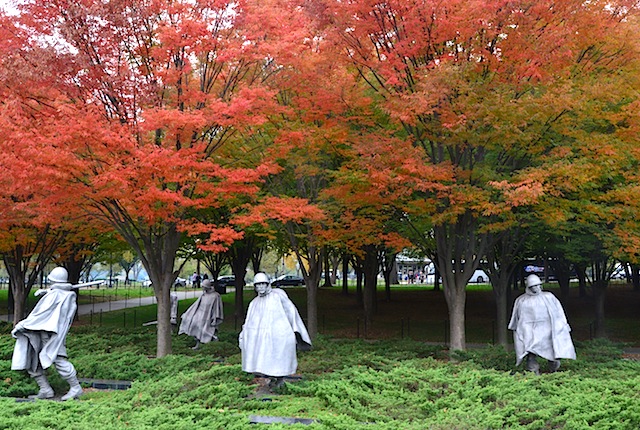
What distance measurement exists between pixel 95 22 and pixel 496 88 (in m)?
7.73

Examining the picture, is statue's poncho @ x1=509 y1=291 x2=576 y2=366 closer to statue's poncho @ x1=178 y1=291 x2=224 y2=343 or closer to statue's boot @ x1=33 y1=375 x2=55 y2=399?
statue's poncho @ x1=178 y1=291 x2=224 y2=343

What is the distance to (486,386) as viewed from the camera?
8.25 meters

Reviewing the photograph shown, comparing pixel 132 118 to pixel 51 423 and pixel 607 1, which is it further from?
pixel 607 1

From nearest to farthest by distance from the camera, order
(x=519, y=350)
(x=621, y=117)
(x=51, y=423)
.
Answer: (x=51, y=423)
(x=519, y=350)
(x=621, y=117)

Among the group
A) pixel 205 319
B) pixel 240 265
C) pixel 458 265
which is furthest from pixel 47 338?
pixel 240 265

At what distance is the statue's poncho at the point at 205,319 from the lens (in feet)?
50.0

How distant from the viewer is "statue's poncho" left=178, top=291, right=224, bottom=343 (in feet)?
50.0

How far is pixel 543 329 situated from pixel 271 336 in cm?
486

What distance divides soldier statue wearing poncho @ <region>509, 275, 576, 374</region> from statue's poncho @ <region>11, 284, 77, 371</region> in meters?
7.63

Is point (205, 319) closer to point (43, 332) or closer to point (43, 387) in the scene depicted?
point (43, 387)

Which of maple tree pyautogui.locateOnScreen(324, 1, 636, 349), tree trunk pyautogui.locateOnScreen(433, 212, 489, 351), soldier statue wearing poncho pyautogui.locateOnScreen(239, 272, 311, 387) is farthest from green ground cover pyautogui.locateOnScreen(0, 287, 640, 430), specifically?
maple tree pyautogui.locateOnScreen(324, 1, 636, 349)

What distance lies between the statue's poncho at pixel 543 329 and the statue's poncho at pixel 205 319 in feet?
25.2

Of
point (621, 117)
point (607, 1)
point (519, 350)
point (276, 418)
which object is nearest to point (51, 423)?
point (276, 418)

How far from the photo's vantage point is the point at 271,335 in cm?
929
